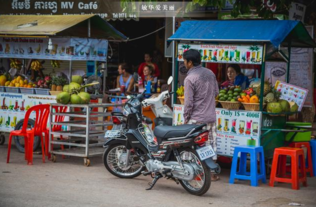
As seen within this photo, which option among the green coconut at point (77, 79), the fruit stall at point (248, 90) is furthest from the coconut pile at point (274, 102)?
the green coconut at point (77, 79)

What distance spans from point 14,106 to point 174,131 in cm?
452

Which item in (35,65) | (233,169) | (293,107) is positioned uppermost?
(35,65)

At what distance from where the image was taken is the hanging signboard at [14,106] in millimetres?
10625

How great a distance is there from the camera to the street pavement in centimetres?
705

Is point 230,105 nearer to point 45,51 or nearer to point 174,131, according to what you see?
point 174,131

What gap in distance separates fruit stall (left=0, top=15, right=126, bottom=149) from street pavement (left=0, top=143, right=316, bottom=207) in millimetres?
1834

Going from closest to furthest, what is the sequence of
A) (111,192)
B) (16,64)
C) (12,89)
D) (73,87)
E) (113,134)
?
1. (111,192)
2. (113,134)
3. (73,87)
4. (12,89)
5. (16,64)

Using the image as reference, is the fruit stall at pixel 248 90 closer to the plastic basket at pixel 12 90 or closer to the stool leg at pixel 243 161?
the stool leg at pixel 243 161

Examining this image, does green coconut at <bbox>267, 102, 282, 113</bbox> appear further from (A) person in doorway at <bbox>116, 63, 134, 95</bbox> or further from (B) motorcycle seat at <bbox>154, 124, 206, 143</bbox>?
(A) person in doorway at <bbox>116, 63, 134, 95</bbox>

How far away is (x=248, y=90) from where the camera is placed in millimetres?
8758

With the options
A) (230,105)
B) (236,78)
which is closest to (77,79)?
(236,78)

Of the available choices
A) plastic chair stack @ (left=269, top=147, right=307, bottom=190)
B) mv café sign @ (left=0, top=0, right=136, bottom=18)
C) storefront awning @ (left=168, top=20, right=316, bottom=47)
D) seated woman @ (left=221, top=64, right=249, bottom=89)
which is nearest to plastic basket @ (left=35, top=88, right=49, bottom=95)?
storefront awning @ (left=168, top=20, right=316, bottom=47)

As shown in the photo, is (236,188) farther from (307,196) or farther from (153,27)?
(153,27)

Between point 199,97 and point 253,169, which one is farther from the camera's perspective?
point 253,169
